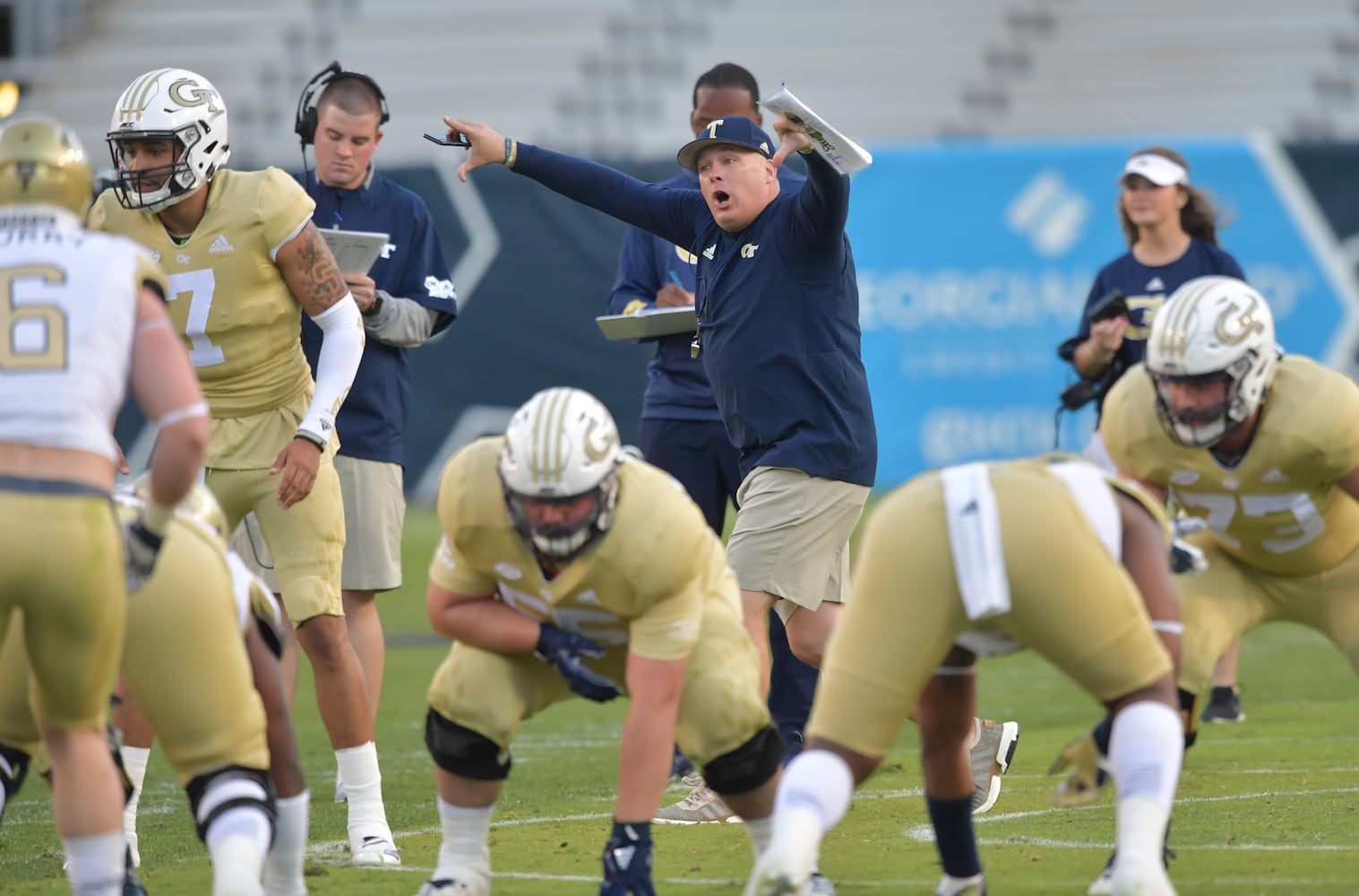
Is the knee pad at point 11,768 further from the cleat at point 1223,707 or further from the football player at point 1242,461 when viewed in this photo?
the cleat at point 1223,707

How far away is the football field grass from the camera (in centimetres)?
440

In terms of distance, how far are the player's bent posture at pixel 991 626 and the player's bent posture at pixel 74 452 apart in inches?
48.7

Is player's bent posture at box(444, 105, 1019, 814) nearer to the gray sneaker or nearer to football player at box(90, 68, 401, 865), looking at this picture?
the gray sneaker

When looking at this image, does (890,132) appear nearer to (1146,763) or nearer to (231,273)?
(231,273)

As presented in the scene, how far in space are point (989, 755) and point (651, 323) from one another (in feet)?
5.56

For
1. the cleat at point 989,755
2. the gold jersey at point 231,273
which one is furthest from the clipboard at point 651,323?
the cleat at point 989,755

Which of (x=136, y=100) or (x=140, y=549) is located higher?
(x=136, y=100)

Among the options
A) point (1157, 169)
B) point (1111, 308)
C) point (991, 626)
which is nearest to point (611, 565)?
point (991, 626)

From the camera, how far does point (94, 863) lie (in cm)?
337

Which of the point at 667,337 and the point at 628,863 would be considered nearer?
the point at 628,863

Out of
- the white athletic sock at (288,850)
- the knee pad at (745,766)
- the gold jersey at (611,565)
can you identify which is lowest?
the white athletic sock at (288,850)

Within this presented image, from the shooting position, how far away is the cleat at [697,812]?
5309 millimetres

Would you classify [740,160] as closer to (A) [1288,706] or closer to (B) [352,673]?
(B) [352,673]

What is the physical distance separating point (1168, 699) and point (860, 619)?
62 centimetres
